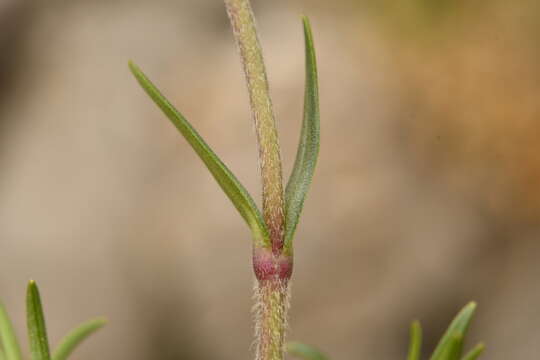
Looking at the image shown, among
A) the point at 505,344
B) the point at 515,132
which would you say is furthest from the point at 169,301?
the point at 515,132

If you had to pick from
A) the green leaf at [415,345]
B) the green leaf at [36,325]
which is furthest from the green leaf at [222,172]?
the green leaf at [415,345]

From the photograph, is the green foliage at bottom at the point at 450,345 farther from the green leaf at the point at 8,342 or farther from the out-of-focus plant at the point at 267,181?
the green leaf at the point at 8,342

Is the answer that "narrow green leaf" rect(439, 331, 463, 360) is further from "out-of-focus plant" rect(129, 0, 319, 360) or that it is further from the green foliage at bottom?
"out-of-focus plant" rect(129, 0, 319, 360)

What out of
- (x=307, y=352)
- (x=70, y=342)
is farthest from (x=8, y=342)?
(x=307, y=352)

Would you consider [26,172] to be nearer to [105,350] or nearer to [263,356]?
[105,350]

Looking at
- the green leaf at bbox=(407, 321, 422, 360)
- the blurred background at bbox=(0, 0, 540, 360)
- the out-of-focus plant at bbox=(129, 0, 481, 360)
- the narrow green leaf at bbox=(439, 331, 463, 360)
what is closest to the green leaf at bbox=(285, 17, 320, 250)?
the out-of-focus plant at bbox=(129, 0, 481, 360)

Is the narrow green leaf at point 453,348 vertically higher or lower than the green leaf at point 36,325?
lower

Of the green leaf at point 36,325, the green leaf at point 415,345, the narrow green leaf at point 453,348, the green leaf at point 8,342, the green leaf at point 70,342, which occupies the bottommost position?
the green leaf at point 415,345
